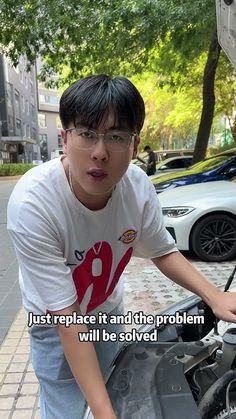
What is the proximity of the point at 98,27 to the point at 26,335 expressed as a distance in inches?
266

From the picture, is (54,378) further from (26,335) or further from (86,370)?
(26,335)

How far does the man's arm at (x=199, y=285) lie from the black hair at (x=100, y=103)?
2.07 feet

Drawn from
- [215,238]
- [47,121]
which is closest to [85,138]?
[215,238]

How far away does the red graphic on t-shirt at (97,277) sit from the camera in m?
1.56

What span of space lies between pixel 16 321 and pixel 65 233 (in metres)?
3.00

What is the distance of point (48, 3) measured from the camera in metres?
8.47

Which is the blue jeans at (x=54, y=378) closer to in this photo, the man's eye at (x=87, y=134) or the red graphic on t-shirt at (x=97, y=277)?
the red graphic on t-shirt at (x=97, y=277)

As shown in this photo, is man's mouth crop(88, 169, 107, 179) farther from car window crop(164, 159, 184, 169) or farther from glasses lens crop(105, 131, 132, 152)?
car window crop(164, 159, 184, 169)

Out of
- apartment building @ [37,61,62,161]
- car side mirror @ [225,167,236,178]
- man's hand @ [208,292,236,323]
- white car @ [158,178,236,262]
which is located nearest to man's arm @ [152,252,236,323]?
man's hand @ [208,292,236,323]

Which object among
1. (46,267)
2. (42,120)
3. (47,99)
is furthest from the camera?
(47,99)

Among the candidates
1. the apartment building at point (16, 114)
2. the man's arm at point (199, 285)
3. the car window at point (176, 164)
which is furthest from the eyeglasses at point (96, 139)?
the apartment building at point (16, 114)

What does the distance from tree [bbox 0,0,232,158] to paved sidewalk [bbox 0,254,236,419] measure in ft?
14.0

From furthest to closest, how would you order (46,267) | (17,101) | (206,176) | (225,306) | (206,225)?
(17,101) < (206,176) < (206,225) < (225,306) < (46,267)

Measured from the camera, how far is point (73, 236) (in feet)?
4.79
